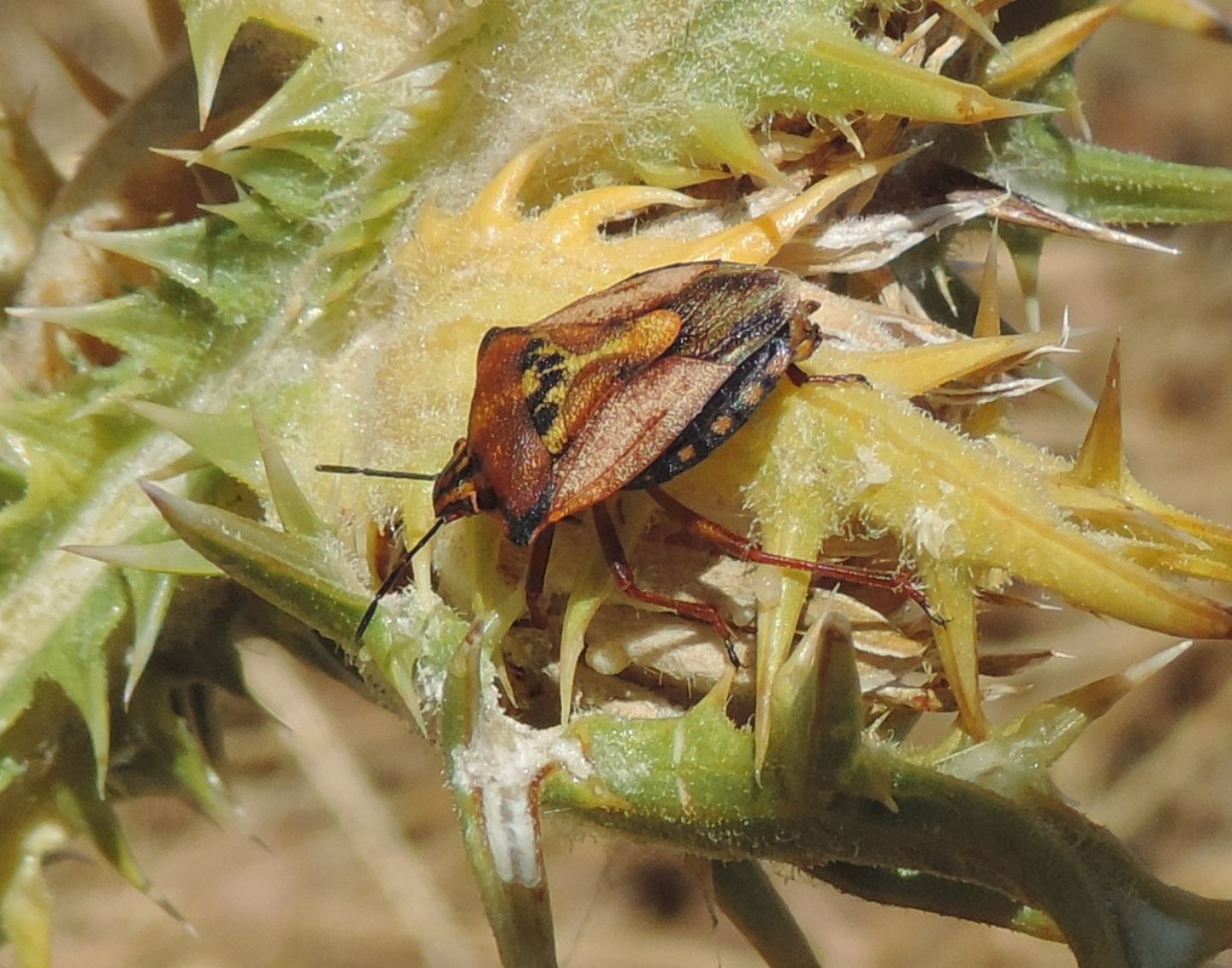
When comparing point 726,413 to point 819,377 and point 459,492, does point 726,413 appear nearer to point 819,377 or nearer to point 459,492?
point 819,377

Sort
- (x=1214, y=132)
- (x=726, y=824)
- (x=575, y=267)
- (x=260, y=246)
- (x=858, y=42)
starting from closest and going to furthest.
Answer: (x=726, y=824)
(x=858, y=42)
(x=575, y=267)
(x=260, y=246)
(x=1214, y=132)

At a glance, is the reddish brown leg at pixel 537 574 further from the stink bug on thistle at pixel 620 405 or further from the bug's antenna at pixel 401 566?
the bug's antenna at pixel 401 566

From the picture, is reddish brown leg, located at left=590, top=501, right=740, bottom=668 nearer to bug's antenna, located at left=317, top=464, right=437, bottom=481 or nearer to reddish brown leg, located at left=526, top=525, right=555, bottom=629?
reddish brown leg, located at left=526, top=525, right=555, bottom=629

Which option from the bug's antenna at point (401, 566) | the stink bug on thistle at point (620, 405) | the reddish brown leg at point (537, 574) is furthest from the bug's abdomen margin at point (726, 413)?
the bug's antenna at point (401, 566)

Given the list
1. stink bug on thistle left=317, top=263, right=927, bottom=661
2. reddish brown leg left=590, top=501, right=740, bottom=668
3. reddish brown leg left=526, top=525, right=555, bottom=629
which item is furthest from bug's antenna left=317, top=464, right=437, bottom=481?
reddish brown leg left=590, top=501, right=740, bottom=668

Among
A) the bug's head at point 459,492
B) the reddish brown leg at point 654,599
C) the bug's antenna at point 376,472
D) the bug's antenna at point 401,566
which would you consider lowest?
the reddish brown leg at point 654,599

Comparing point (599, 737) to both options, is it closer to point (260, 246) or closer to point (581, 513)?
point (581, 513)

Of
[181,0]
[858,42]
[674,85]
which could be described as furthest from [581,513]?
[181,0]
